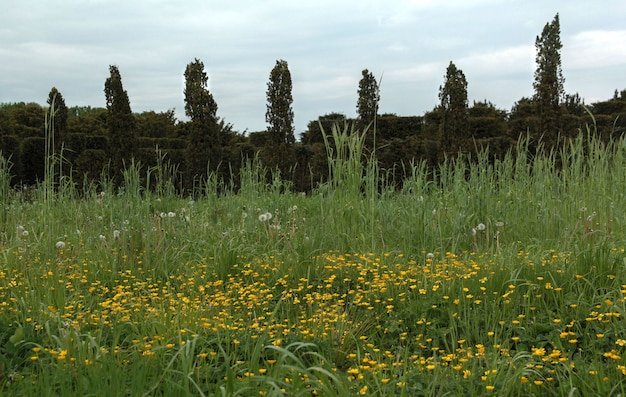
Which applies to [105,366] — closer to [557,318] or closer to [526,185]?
[557,318]

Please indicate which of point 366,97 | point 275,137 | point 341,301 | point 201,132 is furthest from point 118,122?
point 341,301

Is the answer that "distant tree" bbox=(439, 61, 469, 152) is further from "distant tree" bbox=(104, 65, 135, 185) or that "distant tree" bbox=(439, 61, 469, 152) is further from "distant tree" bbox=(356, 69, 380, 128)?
"distant tree" bbox=(104, 65, 135, 185)

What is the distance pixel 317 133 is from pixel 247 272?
12.2 meters

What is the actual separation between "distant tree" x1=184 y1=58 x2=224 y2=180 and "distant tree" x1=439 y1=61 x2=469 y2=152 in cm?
522

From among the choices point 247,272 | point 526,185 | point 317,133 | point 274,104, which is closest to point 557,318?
point 247,272

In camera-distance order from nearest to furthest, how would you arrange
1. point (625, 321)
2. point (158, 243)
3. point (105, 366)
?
1. point (105, 366)
2. point (625, 321)
3. point (158, 243)

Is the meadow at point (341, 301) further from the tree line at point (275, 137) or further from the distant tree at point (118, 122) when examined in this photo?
the distant tree at point (118, 122)

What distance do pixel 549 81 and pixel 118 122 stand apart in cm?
1044

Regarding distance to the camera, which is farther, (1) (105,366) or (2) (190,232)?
(2) (190,232)

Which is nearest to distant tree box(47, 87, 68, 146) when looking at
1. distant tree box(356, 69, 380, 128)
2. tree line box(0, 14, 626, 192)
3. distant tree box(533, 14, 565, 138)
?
tree line box(0, 14, 626, 192)

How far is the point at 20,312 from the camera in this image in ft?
11.4

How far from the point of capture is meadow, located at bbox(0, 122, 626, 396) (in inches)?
98.3

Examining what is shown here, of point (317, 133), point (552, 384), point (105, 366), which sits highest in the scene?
point (317, 133)

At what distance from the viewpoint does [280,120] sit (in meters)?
12.2
